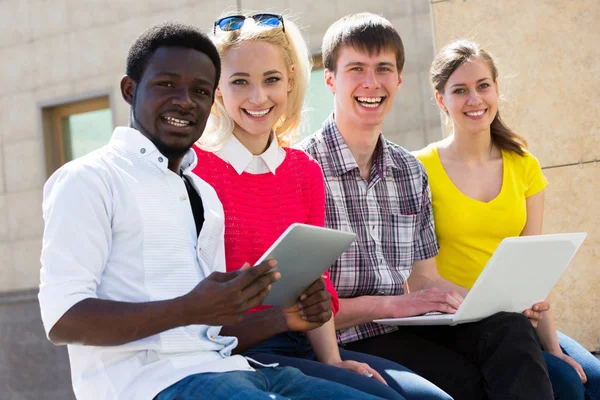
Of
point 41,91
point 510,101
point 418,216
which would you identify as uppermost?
point 41,91

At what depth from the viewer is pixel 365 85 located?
2713 mm

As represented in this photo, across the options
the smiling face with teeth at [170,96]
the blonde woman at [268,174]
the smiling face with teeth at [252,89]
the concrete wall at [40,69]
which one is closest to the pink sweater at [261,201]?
the blonde woman at [268,174]

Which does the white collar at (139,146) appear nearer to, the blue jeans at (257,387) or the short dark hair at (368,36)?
the blue jeans at (257,387)

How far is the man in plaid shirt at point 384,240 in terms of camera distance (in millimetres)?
2416

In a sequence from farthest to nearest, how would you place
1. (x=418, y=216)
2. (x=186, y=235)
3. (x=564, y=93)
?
(x=564, y=93) → (x=418, y=216) → (x=186, y=235)

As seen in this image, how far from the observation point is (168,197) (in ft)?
5.90

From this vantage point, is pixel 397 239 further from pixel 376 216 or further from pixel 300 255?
pixel 300 255

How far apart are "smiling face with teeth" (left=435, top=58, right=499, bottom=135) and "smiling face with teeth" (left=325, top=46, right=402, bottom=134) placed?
0.32m

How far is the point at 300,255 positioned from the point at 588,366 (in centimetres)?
130

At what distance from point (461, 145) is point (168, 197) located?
1.56 meters

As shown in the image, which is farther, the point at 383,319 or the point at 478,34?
the point at 478,34

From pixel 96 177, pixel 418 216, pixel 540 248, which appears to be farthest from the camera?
pixel 418 216

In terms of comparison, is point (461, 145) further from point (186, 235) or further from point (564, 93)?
point (186, 235)

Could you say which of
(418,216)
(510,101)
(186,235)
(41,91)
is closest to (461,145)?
(418,216)
